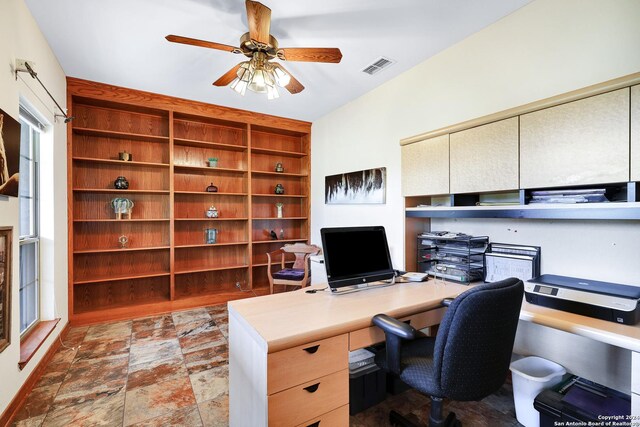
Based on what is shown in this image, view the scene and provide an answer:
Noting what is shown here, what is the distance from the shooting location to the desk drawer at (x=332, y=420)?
1.31 m

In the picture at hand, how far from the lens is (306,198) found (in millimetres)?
4789

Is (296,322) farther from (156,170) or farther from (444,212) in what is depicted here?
(156,170)

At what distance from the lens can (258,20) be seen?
186 cm

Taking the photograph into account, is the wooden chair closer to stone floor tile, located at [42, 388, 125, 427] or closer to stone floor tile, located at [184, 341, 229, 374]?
stone floor tile, located at [184, 341, 229, 374]

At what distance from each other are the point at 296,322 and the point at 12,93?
229 cm

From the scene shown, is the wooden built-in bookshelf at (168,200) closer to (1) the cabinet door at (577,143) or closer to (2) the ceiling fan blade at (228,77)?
(2) the ceiling fan blade at (228,77)

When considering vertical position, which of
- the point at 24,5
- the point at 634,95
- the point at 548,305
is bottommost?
the point at 548,305

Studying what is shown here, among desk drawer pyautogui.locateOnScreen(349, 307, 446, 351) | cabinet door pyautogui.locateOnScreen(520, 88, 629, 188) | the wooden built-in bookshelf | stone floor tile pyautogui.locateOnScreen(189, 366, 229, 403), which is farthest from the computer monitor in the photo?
the wooden built-in bookshelf

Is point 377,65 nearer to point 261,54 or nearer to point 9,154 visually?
point 261,54

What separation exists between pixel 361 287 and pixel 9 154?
237cm

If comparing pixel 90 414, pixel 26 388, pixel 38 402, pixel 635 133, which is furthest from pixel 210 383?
pixel 635 133

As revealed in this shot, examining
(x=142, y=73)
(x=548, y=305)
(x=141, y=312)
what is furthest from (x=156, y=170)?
(x=548, y=305)

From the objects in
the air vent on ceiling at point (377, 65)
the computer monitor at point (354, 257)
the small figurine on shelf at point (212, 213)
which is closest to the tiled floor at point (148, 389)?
the computer monitor at point (354, 257)

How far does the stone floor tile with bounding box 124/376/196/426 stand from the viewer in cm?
183
